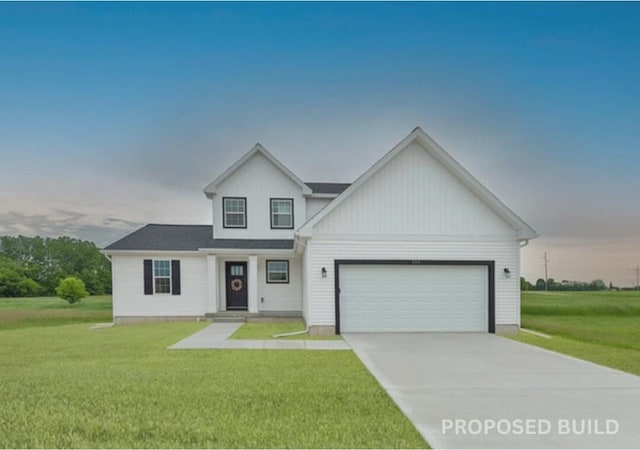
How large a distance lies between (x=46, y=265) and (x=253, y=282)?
129 feet

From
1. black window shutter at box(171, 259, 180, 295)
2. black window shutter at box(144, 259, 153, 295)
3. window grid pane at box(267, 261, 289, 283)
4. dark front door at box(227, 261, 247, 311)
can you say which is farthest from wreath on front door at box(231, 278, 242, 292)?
black window shutter at box(144, 259, 153, 295)

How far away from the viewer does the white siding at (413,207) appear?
10523mm

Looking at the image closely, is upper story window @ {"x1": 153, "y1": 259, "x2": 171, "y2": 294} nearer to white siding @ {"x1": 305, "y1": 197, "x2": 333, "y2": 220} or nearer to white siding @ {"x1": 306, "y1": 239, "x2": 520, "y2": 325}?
white siding @ {"x1": 305, "y1": 197, "x2": 333, "y2": 220}

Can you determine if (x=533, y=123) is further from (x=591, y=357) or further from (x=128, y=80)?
(x=128, y=80)

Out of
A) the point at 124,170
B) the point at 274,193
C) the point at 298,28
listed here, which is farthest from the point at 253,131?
the point at 124,170

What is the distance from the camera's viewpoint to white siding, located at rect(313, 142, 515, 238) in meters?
10.5

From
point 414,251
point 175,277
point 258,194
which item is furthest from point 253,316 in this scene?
point 414,251

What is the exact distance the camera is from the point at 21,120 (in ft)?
44.5

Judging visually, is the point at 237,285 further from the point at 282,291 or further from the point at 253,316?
the point at 282,291

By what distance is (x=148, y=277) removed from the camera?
13.9 meters

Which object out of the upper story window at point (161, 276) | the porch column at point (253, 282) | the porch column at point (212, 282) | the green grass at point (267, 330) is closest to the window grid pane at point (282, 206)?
the porch column at point (253, 282)

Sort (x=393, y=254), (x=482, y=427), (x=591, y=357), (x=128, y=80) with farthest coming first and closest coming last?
(x=128, y=80)
(x=393, y=254)
(x=591, y=357)
(x=482, y=427)

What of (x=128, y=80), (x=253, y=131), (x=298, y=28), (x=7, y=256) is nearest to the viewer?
(x=298, y=28)

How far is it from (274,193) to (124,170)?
8119mm
